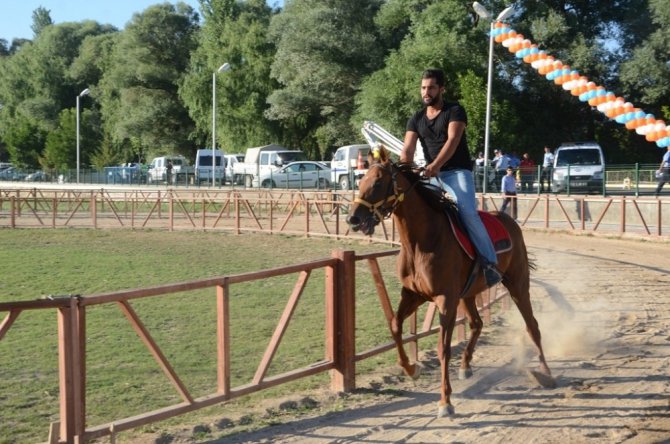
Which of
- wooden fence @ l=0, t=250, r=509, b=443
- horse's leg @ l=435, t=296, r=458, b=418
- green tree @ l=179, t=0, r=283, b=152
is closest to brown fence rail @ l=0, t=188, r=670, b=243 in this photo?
wooden fence @ l=0, t=250, r=509, b=443

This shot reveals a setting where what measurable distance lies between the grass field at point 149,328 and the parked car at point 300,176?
1857 centimetres

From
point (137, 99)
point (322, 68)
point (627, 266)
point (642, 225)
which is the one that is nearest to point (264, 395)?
point (627, 266)

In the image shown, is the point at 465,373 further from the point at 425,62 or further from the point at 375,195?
the point at 425,62

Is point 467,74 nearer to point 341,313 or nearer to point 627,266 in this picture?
point 627,266

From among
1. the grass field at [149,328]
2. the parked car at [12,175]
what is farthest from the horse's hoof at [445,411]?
the parked car at [12,175]

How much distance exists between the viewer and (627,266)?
16250mm

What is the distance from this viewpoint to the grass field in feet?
25.3

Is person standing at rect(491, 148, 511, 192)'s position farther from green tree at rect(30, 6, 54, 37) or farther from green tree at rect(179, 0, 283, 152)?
green tree at rect(30, 6, 54, 37)

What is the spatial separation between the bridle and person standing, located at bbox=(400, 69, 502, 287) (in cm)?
44

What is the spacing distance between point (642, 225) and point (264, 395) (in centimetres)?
1802

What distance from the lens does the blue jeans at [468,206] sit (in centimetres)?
728

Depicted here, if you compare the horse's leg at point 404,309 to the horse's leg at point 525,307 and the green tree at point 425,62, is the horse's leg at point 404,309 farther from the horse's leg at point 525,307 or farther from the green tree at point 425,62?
the green tree at point 425,62

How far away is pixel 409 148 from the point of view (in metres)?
7.19

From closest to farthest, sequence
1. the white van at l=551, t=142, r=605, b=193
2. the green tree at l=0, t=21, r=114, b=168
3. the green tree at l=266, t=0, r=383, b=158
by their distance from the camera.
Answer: the white van at l=551, t=142, r=605, b=193, the green tree at l=266, t=0, r=383, b=158, the green tree at l=0, t=21, r=114, b=168
